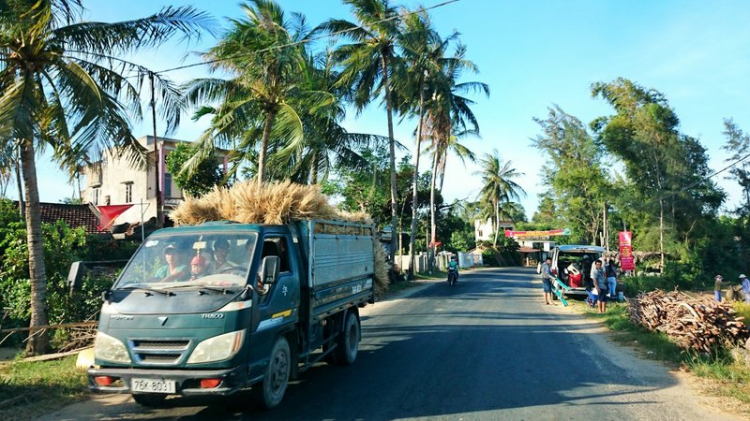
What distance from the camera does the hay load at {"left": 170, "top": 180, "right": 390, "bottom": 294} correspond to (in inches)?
270

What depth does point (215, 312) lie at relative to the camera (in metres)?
5.16

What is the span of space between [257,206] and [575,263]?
17094 millimetres

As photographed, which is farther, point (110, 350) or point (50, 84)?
point (50, 84)

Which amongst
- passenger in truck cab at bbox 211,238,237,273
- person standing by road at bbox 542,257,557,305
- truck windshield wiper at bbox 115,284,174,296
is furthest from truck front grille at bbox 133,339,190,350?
person standing by road at bbox 542,257,557,305

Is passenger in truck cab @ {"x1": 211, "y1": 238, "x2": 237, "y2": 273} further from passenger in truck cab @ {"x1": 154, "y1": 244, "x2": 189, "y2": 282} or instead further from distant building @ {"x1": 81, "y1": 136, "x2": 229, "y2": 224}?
distant building @ {"x1": 81, "y1": 136, "x2": 229, "y2": 224}

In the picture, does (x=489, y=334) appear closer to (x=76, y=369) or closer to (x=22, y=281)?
(x=76, y=369)

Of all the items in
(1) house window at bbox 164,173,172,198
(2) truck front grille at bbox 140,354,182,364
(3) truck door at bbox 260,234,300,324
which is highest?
(1) house window at bbox 164,173,172,198

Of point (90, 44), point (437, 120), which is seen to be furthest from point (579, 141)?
point (90, 44)

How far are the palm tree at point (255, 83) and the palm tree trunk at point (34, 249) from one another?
22.0 feet

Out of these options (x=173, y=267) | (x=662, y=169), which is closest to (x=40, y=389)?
(x=173, y=267)

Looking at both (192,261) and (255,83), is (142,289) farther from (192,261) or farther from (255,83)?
(255,83)

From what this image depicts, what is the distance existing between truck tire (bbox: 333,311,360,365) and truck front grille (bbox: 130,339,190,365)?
11.3 feet

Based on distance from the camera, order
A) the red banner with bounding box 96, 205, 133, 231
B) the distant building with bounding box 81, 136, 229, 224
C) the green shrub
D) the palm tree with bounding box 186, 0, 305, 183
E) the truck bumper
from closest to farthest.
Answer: the truck bumper, the green shrub, the palm tree with bounding box 186, 0, 305, 183, the red banner with bounding box 96, 205, 133, 231, the distant building with bounding box 81, 136, 229, 224

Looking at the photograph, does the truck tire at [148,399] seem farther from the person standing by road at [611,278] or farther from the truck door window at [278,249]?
the person standing by road at [611,278]
